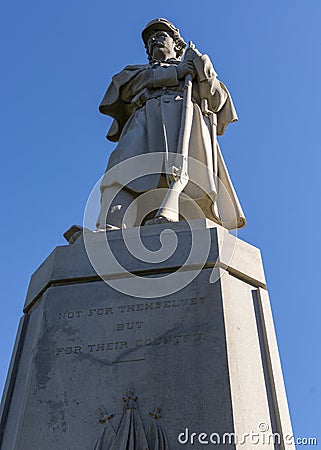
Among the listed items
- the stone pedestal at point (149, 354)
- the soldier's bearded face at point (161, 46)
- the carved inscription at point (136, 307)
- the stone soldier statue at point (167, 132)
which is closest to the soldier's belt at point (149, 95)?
the stone soldier statue at point (167, 132)

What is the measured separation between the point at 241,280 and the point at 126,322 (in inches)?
A: 45.6

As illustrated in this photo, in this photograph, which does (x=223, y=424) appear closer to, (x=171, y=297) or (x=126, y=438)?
(x=126, y=438)

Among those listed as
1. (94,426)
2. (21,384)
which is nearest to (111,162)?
(21,384)

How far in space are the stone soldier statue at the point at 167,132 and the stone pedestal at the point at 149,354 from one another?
0.78 metres

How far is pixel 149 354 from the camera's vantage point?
15.7 ft

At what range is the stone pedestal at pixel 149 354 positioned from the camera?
4.38 meters

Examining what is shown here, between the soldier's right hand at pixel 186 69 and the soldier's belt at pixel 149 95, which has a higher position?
the soldier's right hand at pixel 186 69

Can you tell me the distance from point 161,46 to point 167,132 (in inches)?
91.1

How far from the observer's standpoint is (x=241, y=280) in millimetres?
5523

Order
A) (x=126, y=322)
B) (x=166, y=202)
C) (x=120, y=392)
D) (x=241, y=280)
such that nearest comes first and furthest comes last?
(x=120, y=392)
(x=126, y=322)
(x=241, y=280)
(x=166, y=202)

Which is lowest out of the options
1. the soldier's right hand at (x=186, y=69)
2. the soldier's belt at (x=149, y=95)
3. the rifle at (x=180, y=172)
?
the rifle at (x=180, y=172)

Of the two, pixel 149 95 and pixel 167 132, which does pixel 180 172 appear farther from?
pixel 149 95

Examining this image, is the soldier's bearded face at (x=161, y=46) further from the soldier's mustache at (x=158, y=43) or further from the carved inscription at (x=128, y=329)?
the carved inscription at (x=128, y=329)

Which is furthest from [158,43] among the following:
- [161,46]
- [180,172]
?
[180,172]
